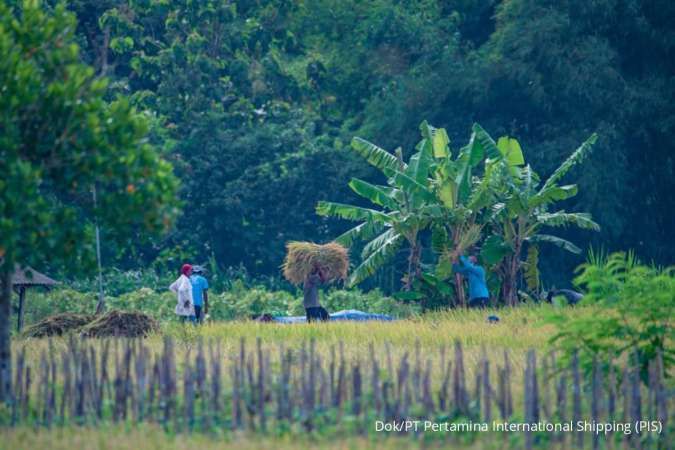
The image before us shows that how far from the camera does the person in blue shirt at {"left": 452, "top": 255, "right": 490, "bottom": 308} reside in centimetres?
2153

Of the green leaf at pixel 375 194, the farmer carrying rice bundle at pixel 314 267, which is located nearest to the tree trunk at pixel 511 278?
the green leaf at pixel 375 194

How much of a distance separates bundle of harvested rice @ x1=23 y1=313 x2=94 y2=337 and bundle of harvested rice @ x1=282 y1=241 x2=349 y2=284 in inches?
169

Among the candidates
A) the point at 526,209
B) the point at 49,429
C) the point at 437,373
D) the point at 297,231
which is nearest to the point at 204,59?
the point at 297,231

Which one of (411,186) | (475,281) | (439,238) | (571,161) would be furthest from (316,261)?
(571,161)

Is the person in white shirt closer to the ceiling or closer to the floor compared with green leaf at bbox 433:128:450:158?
closer to the floor

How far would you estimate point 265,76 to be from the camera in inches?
1437

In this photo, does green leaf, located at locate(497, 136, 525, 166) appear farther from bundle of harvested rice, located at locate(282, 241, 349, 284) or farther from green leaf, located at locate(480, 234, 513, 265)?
bundle of harvested rice, located at locate(282, 241, 349, 284)

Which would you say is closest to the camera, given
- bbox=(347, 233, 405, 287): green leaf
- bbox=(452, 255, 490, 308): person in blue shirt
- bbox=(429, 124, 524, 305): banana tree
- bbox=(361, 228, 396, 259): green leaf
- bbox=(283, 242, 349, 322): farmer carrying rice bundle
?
bbox=(452, 255, 490, 308): person in blue shirt

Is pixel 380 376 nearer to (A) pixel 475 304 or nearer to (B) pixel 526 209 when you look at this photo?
(A) pixel 475 304

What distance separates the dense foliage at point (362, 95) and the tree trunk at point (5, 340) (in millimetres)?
20232

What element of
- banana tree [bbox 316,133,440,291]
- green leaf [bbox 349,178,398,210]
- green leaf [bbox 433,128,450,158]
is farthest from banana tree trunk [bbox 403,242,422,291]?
green leaf [bbox 433,128,450,158]

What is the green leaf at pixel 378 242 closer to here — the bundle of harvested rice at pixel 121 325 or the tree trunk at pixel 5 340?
the bundle of harvested rice at pixel 121 325

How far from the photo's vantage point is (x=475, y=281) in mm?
21719

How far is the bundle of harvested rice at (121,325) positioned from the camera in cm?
1833
